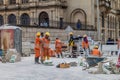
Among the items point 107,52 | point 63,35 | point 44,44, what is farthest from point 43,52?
point 63,35

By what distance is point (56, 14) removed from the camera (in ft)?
181

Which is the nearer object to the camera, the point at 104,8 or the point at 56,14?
the point at 56,14

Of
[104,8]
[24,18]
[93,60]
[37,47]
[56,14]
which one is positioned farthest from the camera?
[24,18]

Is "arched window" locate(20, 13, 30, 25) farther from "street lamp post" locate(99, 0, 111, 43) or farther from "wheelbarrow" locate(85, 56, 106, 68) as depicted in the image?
"wheelbarrow" locate(85, 56, 106, 68)

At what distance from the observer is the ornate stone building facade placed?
54219 mm

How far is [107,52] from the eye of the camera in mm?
36062

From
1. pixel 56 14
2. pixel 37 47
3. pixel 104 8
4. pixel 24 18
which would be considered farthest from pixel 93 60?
pixel 24 18

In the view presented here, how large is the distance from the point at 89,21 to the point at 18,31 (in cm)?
2518

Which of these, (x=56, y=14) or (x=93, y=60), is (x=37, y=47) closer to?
(x=93, y=60)

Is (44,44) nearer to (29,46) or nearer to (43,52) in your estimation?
(43,52)

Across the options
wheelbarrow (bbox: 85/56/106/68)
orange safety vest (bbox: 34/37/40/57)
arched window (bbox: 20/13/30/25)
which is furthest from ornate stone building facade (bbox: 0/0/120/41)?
wheelbarrow (bbox: 85/56/106/68)

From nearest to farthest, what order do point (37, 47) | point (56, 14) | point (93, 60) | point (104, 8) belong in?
point (93, 60) → point (37, 47) → point (56, 14) → point (104, 8)

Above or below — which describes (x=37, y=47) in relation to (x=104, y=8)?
below

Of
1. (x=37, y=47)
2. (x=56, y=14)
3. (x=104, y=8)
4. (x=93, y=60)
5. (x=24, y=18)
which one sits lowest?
(x=93, y=60)
